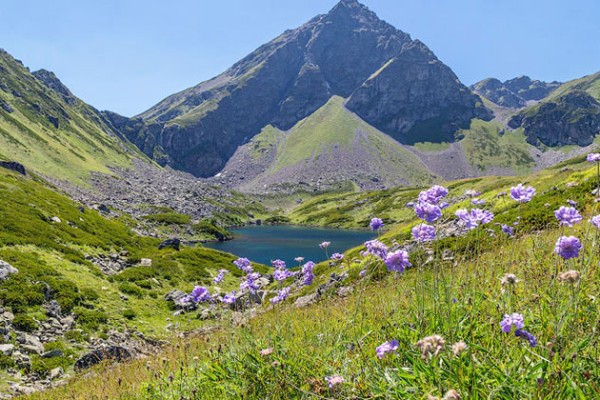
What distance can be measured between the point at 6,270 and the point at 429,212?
25136 mm

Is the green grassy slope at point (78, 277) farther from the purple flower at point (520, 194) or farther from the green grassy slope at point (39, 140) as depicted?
the green grassy slope at point (39, 140)

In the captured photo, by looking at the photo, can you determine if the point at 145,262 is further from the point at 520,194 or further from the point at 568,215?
the point at 568,215

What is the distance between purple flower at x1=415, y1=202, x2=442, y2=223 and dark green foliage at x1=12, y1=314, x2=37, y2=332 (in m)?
20.7

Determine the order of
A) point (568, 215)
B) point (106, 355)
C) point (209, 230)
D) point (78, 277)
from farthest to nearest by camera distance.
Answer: point (209, 230) < point (78, 277) < point (106, 355) < point (568, 215)

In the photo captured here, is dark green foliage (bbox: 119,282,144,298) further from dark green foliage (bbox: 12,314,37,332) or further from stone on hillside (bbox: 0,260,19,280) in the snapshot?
dark green foliage (bbox: 12,314,37,332)

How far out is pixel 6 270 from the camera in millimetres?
20703

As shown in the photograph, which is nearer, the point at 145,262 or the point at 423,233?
the point at 423,233

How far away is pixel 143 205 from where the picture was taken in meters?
132

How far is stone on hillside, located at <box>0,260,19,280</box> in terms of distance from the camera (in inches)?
798

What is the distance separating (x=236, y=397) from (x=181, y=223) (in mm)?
118024

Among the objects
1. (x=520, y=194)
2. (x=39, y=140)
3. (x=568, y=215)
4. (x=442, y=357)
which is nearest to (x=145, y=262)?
(x=520, y=194)

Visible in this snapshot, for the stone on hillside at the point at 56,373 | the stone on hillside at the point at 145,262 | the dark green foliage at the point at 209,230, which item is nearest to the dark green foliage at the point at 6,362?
the stone on hillside at the point at 56,373

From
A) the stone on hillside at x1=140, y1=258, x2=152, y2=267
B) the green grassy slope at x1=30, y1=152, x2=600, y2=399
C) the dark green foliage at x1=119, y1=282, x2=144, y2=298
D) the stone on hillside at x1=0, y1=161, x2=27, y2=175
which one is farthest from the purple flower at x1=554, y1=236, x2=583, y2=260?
the stone on hillside at x1=0, y1=161, x2=27, y2=175

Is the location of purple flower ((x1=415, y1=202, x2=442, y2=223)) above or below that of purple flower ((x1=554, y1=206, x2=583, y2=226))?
above
